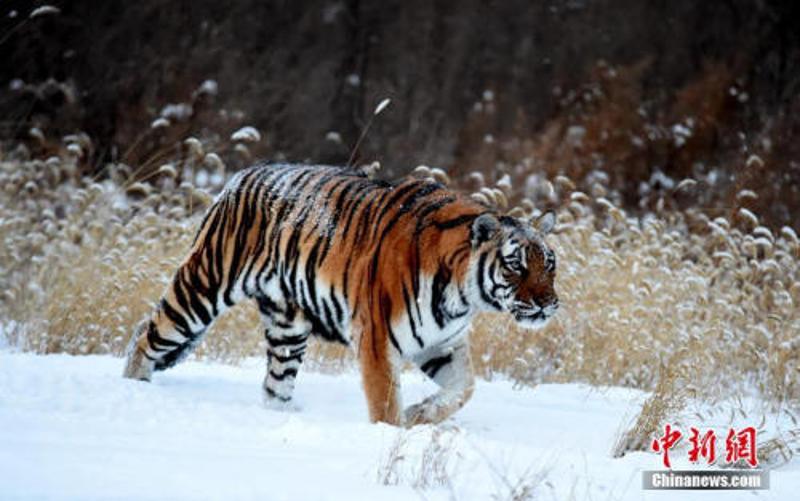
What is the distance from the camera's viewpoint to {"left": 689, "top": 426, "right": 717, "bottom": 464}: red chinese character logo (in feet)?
14.1

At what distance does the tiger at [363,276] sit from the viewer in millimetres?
4527

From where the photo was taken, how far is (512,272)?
4.50 meters

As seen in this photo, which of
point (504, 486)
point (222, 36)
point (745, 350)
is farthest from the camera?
point (222, 36)

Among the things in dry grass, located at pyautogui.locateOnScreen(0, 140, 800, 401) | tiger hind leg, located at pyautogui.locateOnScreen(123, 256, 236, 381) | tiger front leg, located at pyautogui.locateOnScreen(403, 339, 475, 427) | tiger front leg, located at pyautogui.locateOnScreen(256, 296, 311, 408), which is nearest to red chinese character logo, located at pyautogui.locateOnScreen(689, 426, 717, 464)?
tiger front leg, located at pyautogui.locateOnScreen(403, 339, 475, 427)

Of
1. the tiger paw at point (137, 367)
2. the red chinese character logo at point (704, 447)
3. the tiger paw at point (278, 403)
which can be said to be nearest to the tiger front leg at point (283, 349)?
the tiger paw at point (278, 403)

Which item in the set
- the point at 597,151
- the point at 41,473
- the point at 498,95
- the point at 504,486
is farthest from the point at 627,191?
the point at 41,473

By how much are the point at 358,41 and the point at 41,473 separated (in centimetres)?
1396

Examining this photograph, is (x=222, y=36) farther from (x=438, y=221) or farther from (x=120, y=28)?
(x=438, y=221)

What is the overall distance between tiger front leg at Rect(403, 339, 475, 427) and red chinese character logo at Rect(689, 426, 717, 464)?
40.0 inches

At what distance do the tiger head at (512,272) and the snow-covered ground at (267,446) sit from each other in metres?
0.58

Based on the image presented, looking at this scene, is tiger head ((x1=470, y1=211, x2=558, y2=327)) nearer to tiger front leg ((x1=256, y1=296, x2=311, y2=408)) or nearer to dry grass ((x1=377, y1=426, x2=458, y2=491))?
dry grass ((x1=377, y1=426, x2=458, y2=491))

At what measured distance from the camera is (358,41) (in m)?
16.4

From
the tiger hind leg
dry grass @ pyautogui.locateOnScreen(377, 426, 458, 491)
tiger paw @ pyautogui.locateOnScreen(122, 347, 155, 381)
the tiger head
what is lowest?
dry grass @ pyautogui.locateOnScreen(377, 426, 458, 491)

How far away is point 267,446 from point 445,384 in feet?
3.85
